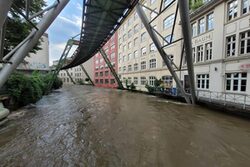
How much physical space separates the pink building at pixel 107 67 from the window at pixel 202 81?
24.1 meters

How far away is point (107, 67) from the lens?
4788cm

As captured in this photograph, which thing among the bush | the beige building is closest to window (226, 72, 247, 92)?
the beige building

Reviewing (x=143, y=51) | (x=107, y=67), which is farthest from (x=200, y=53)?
(x=107, y=67)

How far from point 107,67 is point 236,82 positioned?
38559 millimetres

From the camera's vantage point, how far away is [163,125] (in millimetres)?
8109

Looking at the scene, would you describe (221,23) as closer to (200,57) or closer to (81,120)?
(200,57)

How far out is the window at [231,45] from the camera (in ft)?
41.8

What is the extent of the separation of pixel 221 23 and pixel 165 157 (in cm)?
1382

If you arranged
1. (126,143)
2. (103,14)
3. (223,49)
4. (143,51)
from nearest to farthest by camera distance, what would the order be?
(126,143), (103,14), (223,49), (143,51)

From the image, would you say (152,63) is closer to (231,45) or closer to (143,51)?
(143,51)

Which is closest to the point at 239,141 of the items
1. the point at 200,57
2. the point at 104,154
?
the point at 104,154

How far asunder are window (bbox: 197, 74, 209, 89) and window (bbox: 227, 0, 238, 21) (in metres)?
5.58

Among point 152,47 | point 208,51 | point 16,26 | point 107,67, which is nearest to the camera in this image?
point 16,26

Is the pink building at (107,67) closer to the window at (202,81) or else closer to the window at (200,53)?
the window at (202,81)
